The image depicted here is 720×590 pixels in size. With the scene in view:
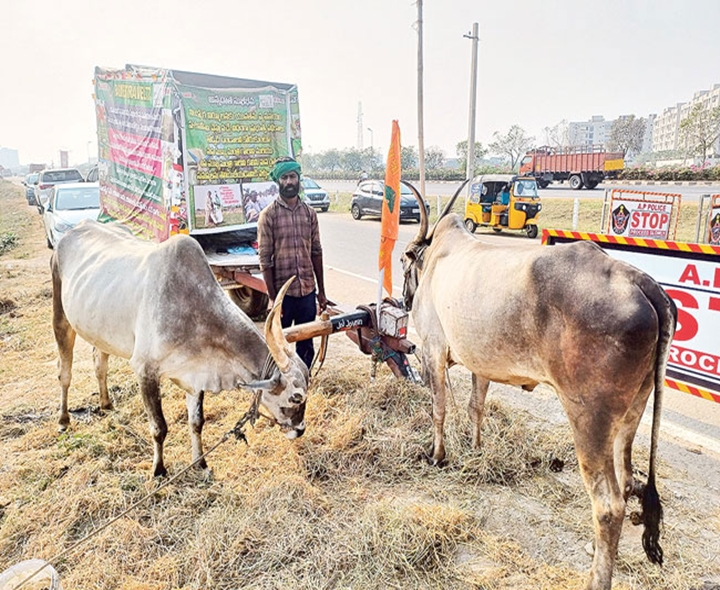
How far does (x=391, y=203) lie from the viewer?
16.4 ft

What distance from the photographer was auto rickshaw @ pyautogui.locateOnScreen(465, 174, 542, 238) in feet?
52.7

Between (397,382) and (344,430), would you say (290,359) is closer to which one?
(344,430)

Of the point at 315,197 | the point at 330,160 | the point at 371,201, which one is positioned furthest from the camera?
the point at 330,160

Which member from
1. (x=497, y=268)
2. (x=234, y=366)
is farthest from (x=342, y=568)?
(x=497, y=268)

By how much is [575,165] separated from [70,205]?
88.6 ft

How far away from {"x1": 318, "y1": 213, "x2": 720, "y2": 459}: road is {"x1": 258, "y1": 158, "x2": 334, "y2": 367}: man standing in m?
1.07

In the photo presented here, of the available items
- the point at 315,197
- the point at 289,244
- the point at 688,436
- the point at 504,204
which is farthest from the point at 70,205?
the point at 688,436

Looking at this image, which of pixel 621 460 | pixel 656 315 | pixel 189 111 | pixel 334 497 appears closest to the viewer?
pixel 656 315

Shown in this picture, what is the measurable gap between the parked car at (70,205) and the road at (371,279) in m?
5.80

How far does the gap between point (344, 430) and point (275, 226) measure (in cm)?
184

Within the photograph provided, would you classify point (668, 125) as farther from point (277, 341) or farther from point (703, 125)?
point (277, 341)

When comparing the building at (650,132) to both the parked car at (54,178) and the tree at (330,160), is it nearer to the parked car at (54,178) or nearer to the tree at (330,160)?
the tree at (330,160)

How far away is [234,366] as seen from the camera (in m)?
3.74

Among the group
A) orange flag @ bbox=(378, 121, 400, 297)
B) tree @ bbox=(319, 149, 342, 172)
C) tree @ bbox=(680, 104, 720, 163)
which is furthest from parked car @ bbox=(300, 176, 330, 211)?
tree @ bbox=(319, 149, 342, 172)
